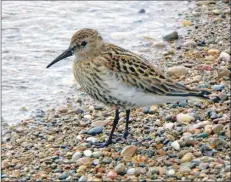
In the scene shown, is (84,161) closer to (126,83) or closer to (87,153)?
(87,153)

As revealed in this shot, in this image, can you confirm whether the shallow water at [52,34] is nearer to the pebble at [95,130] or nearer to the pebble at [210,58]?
the pebble at [210,58]

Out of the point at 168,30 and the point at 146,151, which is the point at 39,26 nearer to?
the point at 168,30

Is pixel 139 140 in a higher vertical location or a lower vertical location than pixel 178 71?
lower

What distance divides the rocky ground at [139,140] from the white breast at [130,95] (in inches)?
16.2

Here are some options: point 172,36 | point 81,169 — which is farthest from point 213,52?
point 81,169

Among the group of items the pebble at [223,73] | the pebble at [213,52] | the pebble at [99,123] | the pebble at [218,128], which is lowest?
the pebble at [99,123]

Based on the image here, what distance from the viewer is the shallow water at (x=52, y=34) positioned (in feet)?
34.6

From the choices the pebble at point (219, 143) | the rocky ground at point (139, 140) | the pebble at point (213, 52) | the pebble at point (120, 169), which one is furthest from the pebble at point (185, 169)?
the pebble at point (213, 52)

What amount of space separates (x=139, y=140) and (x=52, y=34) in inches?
205

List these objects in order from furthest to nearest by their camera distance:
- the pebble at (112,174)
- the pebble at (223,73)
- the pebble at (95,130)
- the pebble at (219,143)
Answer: the pebble at (223,73) → the pebble at (95,130) → the pebble at (219,143) → the pebble at (112,174)

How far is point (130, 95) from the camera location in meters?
7.74

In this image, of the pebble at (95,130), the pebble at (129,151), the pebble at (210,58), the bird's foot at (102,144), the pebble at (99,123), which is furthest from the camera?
the pebble at (210,58)

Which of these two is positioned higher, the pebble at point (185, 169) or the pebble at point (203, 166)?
the pebble at point (203, 166)

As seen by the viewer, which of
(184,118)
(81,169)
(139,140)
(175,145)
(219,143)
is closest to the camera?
(219,143)
